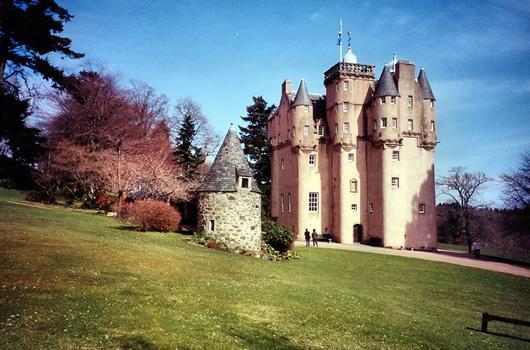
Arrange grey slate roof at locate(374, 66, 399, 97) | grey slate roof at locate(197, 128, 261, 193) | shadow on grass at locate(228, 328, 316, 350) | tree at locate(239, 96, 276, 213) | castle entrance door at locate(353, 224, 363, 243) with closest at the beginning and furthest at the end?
1. shadow on grass at locate(228, 328, 316, 350)
2. grey slate roof at locate(197, 128, 261, 193)
3. grey slate roof at locate(374, 66, 399, 97)
4. castle entrance door at locate(353, 224, 363, 243)
5. tree at locate(239, 96, 276, 213)

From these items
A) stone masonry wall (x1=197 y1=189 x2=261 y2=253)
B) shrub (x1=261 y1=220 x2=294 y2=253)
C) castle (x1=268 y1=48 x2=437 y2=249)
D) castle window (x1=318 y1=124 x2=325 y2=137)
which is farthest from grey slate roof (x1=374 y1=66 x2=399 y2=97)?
stone masonry wall (x1=197 y1=189 x2=261 y2=253)

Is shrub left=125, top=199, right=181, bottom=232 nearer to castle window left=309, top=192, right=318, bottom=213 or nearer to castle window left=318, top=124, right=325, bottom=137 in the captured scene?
castle window left=309, top=192, right=318, bottom=213

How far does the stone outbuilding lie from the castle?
17160 mm

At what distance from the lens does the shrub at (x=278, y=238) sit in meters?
27.4

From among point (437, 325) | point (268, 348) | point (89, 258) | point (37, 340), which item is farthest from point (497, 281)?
point (37, 340)

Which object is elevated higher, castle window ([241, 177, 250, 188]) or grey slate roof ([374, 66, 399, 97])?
grey slate roof ([374, 66, 399, 97])

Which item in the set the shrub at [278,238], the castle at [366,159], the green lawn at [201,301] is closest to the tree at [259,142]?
the castle at [366,159]

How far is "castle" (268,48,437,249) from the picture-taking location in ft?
136

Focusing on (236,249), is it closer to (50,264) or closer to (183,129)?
(50,264)

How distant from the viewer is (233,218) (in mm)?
25984

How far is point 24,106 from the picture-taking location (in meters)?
15.3

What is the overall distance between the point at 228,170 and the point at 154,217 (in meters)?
6.43

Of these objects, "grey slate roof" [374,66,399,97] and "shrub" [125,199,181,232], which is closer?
"shrub" [125,199,181,232]

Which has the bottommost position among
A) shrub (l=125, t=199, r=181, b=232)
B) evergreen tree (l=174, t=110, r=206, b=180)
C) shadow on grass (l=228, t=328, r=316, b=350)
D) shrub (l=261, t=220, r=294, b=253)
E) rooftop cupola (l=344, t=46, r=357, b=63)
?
shadow on grass (l=228, t=328, r=316, b=350)
